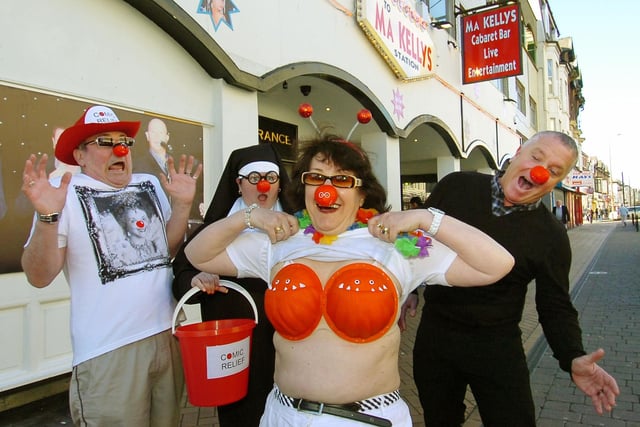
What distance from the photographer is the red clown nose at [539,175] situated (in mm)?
2055

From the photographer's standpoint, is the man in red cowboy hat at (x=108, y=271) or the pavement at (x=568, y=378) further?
the pavement at (x=568, y=378)

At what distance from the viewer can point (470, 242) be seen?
156 centimetres

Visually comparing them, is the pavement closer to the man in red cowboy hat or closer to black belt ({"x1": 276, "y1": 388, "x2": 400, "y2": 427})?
the man in red cowboy hat

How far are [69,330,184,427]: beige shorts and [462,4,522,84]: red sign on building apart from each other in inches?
415

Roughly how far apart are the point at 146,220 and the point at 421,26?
886 centimetres

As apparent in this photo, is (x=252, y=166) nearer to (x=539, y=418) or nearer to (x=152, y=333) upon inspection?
(x=152, y=333)

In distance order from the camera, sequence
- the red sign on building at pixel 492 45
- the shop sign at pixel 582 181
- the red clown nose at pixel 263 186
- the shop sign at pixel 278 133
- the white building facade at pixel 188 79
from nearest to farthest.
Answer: the red clown nose at pixel 263 186, the white building facade at pixel 188 79, the shop sign at pixel 278 133, the red sign on building at pixel 492 45, the shop sign at pixel 582 181

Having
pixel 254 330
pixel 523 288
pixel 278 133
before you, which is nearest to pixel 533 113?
pixel 278 133

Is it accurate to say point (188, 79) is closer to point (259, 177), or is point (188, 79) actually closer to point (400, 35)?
point (259, 177)

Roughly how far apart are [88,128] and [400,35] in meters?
7.50

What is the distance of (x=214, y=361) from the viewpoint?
186 cm

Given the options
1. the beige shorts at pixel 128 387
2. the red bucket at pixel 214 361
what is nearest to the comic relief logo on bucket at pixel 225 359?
the red bucket at pixel 214 361

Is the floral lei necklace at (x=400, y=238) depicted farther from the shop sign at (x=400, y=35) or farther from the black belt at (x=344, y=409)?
the shop sign at (x=400, y=35)

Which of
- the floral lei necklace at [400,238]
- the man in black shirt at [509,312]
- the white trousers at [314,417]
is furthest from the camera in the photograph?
the man in black shirt at [509,312]
